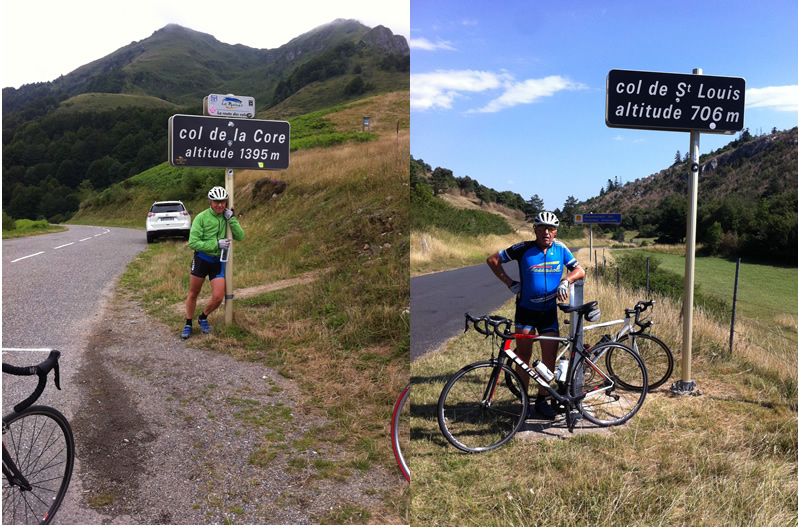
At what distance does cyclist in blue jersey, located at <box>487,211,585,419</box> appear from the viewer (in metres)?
3.88

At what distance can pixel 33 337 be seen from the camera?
6.00 meters

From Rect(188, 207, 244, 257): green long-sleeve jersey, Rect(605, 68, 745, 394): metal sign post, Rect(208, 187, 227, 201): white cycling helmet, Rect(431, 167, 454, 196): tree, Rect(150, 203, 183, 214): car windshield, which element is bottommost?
Rect(188, 207, 244, 257): green long-sleeve jersey

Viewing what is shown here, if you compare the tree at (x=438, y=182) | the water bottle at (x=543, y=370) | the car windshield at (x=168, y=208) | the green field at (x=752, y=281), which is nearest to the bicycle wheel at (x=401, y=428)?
the water bottle at (x=543, y=370)

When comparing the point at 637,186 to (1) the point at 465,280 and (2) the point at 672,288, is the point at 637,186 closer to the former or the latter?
(2) the point at 672,288

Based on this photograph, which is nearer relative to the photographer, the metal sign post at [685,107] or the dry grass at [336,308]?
the dry grass at [336,308]

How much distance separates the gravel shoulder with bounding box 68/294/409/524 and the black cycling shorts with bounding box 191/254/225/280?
1299 mm

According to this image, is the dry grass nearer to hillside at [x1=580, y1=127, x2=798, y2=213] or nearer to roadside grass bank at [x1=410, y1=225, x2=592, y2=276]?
roadside grass bank at [x1=410, y1=225, x2=592, y2=276]

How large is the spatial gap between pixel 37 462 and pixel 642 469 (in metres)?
3.06

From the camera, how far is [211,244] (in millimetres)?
6078

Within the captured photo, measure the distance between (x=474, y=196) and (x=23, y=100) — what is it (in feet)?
220

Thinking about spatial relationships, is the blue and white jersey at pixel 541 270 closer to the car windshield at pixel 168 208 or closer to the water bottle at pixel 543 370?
the water bottle at pixel 543 370

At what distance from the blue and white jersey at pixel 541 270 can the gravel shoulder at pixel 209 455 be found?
153 cm

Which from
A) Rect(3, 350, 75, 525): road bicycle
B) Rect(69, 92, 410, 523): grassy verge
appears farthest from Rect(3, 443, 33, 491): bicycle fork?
Rect(69, 92, 410, 523): grassy verge

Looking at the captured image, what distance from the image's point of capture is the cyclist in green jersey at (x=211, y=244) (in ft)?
19.9
